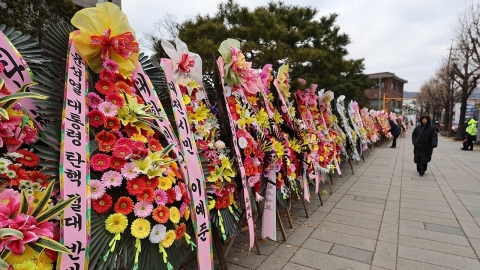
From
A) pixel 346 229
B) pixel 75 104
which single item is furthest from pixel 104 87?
pixel 346 229

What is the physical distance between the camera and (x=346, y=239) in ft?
11.5

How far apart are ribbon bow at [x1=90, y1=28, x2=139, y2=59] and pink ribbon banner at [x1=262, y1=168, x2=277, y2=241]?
1.89 metres

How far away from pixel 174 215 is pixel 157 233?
138 mm

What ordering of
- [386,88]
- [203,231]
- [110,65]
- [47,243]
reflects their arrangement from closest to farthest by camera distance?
[47,243]
[110,65]
[203,231]
[386,88]

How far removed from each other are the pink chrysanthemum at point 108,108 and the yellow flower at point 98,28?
26 cm

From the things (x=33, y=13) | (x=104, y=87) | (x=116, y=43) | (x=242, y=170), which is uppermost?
(x=33, y=13)

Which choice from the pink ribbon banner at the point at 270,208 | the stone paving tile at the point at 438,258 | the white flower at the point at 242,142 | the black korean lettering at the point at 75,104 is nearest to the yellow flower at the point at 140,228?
the black korean lettering at the point at 75,104

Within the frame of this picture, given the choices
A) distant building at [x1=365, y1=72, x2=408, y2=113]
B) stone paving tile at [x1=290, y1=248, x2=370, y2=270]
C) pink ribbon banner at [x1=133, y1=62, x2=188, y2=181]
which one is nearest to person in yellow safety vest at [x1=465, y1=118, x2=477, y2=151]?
stone paving tile at [x1=290, y1=248, x2=370, y2=270]

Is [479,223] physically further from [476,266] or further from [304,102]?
[304,102]

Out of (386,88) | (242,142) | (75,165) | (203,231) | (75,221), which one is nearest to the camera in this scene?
(75,221)

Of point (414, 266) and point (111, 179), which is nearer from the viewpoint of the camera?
point (111, 179)

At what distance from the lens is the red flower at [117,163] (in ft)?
5.59

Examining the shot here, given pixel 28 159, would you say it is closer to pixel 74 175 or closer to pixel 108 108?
pixel 74 175

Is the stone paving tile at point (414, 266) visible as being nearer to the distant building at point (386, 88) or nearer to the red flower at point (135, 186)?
the red flower at point (135, 186)
